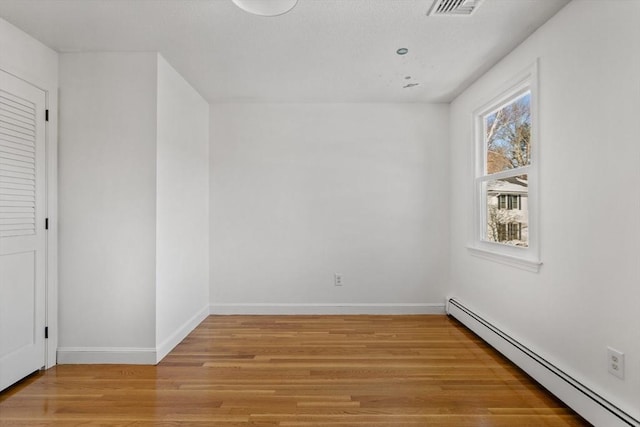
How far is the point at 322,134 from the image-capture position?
410cm

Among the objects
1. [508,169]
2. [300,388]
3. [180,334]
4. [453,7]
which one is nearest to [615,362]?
[508,169]

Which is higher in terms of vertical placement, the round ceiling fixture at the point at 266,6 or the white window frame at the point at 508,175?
the round ceiling fixture at the point at 266,6

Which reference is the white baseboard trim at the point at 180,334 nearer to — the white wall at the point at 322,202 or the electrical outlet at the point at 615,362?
the white wall at the point at 322,202

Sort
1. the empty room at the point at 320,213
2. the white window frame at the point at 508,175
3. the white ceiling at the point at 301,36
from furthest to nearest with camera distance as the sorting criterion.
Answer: the white window frame at the point at 508,175, the white ceiling at the point at 301,36, the empty room at the point at 320,213

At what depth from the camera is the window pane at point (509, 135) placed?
2.77 metres

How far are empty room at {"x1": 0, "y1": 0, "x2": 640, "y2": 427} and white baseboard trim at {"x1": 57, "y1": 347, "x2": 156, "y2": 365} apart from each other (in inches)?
0.6

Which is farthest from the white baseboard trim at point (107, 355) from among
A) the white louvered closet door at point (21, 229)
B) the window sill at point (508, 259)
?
the window sill at point (508, 259)

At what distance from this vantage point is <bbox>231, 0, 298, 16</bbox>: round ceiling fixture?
2.03 meters

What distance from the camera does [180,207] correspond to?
3275 mm

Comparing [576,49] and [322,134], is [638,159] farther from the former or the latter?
[322,134]

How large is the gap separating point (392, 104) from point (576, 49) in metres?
2.13

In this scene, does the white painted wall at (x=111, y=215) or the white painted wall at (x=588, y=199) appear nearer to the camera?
the white painted wall at (x=588, y=199)

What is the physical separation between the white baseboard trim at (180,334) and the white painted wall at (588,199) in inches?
108

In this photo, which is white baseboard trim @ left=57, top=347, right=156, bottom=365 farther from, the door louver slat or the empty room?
the door louver slat
